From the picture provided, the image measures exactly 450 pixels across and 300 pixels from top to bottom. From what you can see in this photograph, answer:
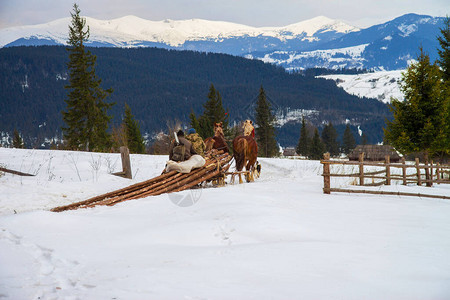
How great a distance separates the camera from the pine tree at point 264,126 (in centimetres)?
5288

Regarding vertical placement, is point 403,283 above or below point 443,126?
below

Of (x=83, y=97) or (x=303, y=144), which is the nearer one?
(x=83, y=97)

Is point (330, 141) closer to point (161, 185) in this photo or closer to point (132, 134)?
point (132, 134)

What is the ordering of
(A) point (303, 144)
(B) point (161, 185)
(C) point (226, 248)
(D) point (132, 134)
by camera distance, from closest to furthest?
(C) point (226, 248), (B) point (161, 185), (D) point (132, 134), (A) point (303, 144)

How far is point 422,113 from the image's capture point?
1675cm

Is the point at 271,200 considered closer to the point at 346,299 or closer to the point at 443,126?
the point at 346,299

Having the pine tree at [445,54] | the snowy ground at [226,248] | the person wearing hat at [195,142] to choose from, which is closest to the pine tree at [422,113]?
the pine tree at [445,54]

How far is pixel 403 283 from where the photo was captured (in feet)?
14.3

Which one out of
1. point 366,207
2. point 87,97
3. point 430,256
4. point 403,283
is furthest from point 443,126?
point 87,97

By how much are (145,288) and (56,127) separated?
705 ft

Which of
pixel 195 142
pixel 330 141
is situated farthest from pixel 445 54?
pixel 330 141

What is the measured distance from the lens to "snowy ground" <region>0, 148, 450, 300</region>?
13.4 ft

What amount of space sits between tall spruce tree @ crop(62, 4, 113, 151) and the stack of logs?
21.4 metres

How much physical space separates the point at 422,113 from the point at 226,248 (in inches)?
589
